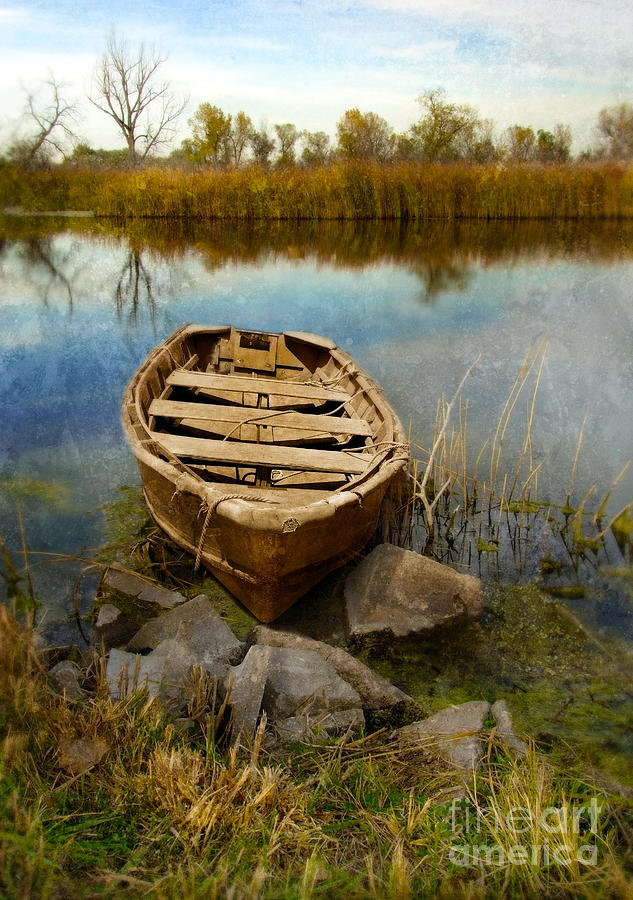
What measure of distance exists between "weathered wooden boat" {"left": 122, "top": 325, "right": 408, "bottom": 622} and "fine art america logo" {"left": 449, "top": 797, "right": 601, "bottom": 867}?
1.45m

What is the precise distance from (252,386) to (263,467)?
146cm

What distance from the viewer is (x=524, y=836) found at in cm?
202

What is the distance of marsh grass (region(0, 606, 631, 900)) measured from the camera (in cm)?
173

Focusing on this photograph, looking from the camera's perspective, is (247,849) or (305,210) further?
(305,210)

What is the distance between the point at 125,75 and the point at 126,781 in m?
37.6

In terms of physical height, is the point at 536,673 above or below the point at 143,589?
below

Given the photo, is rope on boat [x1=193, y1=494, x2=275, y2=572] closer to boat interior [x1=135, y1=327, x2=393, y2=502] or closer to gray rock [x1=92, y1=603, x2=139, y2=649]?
boat interior [x1=135, y1=327, x2=393, y2=502]

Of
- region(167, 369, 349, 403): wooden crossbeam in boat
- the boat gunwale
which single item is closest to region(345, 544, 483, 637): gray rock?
the boat gunwale

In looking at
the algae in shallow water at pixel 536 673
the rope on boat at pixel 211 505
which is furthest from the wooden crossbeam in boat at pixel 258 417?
the algae in shallow water at pixel 536 673

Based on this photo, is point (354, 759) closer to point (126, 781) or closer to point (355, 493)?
point (126, 781)

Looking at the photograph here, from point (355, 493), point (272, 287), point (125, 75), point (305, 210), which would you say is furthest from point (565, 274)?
point (125, 75)

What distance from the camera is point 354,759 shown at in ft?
7.94

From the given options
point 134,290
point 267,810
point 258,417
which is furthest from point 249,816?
point 134,290

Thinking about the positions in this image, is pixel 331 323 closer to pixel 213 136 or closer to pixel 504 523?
pixel 504 523
